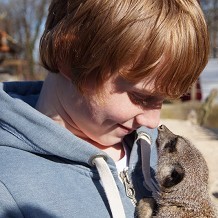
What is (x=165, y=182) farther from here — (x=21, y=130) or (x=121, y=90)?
(x=21, y=130)

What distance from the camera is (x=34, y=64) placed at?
24922 mm

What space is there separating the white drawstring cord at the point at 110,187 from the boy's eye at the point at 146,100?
191 millimetres

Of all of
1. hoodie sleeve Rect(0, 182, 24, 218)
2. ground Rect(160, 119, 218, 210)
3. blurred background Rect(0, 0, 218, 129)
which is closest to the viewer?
hoodie sleeve Rect(0, 182, 24, 218)

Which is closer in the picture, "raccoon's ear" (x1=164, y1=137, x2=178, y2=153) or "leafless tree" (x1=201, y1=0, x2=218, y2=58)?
"raccoon's ear" (x1=164, y1=137, x2=178, y2=153)

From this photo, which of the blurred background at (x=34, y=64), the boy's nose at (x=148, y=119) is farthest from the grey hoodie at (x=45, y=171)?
the blurred background at (x=34, y=64)

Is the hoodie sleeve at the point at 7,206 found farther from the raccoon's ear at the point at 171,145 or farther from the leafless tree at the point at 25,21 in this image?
the leafless tree at the point at 25,21

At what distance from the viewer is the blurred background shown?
32.6 feet

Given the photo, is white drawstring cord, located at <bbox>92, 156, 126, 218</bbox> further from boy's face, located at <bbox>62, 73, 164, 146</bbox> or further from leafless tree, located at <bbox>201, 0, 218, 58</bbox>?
leafless tree, located at <bbox>201, 0, 218, 58</bbox>

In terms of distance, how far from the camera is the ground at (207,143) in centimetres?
411

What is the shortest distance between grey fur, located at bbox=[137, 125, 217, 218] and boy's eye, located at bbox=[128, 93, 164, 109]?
0.31 m

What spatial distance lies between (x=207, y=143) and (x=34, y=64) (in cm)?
1970

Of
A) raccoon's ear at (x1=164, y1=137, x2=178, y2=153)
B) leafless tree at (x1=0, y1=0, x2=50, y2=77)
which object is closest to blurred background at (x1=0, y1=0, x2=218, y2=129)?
leafless tree at (x1=0, y1=0, x2=50, y2=77)

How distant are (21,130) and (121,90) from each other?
0.98ft

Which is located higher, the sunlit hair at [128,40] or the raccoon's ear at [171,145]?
the sunlit hair at [128,40]
